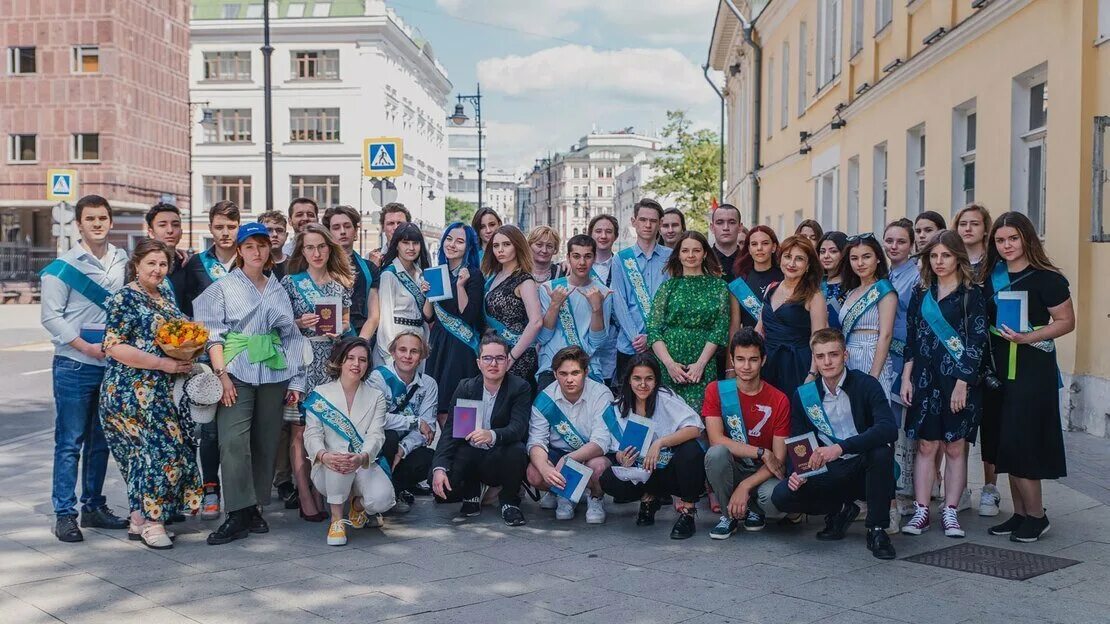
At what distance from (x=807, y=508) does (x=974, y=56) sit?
7781 millimetres

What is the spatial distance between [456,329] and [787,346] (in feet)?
7.76

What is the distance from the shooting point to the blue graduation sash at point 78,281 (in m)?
6.68

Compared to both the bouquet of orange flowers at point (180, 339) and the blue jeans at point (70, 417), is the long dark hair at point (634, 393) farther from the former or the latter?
the blue jeans at point (70, 417)

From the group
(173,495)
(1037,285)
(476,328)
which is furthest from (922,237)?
(173,495)

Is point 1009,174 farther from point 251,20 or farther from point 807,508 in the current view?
point 251,20

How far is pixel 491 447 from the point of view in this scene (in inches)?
288

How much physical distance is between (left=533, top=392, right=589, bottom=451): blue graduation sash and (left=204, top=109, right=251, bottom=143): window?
6342 cm

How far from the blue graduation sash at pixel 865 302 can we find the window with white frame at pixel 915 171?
8.91 meters

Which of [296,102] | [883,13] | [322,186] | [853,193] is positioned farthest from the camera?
[296,102]

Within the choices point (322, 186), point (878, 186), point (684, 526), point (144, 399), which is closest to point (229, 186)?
point (322, 186)

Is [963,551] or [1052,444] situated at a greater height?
[1052,444]

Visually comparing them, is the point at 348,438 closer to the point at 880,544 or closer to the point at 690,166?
the point at 880,544

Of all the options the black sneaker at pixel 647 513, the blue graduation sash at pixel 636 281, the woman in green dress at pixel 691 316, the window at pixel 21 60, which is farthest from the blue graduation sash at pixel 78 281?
the window at pixel 21 60

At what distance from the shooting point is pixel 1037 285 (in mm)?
6484
